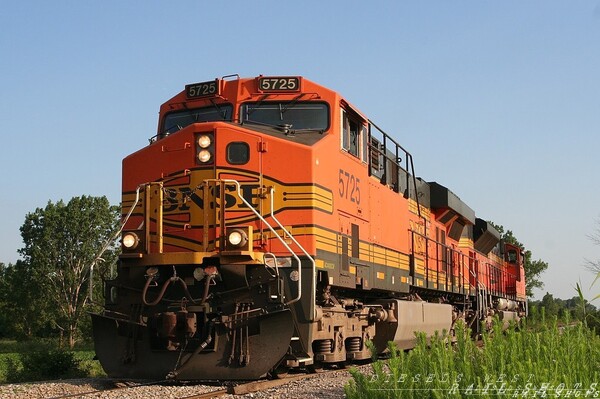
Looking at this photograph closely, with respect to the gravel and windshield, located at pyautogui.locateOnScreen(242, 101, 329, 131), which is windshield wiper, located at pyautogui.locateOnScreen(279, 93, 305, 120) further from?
the gravel

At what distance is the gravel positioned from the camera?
348 inches

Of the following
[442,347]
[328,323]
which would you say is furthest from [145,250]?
[442,347]

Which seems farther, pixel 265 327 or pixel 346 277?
pixel 346 277

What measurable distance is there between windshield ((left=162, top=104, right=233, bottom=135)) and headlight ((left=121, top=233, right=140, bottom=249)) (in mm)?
2010

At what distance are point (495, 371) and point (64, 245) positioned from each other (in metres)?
62.9

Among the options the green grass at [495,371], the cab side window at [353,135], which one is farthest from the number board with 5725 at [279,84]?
the green grass at [495,371]

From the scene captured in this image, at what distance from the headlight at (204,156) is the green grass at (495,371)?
15.2 ft

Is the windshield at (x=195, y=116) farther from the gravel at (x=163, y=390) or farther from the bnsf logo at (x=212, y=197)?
the gravel at (x=163, y=390)

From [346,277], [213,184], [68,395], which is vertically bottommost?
[68,395]

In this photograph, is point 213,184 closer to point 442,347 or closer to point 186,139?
point 186,139

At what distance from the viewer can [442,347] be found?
6.73m

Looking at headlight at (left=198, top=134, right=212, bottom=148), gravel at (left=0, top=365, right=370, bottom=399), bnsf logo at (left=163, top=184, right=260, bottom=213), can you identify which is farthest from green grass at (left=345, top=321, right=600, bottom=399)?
headlight at (left=198, top=134, right=212, bottom=148)

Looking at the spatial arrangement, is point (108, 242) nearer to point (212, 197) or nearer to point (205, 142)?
point (212, 197)

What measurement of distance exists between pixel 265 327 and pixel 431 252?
8974 millimetres
